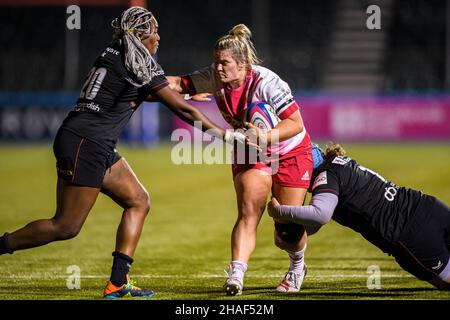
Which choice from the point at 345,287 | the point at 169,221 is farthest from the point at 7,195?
the point at 345,287

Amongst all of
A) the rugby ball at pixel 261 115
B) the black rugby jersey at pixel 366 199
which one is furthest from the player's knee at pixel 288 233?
the rugby ball at pixel 261 115

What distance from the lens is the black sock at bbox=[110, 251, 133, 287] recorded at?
6.70 m

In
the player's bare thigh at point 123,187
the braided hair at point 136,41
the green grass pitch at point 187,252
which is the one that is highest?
the braided hair at point 136,41

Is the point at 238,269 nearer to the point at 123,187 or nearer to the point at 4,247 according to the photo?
the point at 123,187

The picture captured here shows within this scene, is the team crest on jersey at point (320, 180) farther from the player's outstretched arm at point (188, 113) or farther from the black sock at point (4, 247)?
the black sock at point (4, 247)

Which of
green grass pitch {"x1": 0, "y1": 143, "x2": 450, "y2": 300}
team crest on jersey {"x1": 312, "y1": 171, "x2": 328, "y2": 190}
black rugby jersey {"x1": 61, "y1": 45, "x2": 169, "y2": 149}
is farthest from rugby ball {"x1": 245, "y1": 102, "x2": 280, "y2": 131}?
green grass pitch {"x1": 0, "y1": 143, "x2": 450, "y2": 300}

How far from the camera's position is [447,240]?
6.71 m

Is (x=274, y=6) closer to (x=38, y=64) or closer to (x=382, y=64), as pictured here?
(x=382, y=64)

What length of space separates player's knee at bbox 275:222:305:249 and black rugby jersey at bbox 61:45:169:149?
55.7 inches

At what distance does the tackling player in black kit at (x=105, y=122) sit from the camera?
6.50 meters

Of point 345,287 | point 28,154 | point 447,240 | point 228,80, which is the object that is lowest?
point 28,154

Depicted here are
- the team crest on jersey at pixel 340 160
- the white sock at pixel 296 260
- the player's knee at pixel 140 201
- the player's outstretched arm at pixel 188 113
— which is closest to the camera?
the player's outstretched arm at pixel 188 113

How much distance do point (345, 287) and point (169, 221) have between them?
516 centimetres

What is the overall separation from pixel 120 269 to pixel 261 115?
5.13 ft
